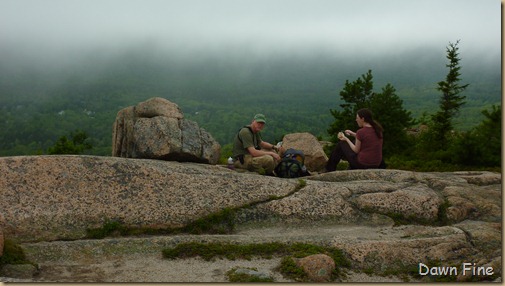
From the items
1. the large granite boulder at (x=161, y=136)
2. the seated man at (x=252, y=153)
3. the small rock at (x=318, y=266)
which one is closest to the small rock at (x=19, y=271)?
the small rock at (x=318, y=266)

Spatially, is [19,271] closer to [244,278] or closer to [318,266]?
[244,278]

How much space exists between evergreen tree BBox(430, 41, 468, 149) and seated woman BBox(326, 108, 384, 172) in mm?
23120

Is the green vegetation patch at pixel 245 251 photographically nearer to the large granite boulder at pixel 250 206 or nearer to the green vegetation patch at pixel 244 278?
the large granite boulder at pixel 250 206

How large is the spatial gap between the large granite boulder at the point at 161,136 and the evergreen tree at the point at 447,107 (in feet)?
81.8

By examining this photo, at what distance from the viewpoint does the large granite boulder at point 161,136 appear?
19266 mm

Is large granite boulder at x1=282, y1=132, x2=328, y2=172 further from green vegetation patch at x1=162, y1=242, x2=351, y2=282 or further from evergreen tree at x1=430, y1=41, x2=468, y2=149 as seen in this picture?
evergreen tree at x1=430, y1=41, x2=468, y2=149

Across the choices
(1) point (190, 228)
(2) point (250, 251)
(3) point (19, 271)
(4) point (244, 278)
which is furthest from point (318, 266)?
(3) point (19, 271)

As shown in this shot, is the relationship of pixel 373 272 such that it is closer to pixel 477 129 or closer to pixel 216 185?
pixel 216 185

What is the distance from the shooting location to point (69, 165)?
1419 cm

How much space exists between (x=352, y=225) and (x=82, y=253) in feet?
23.8

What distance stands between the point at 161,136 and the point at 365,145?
8.01 meters

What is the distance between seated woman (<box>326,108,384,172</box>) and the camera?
692 inches

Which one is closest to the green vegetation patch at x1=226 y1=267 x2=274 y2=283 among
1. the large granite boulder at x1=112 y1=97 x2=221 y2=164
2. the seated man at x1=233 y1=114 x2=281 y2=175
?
the seated man at x1=233 y1=114 x2=281 y2=175

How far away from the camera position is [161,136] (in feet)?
63.6
